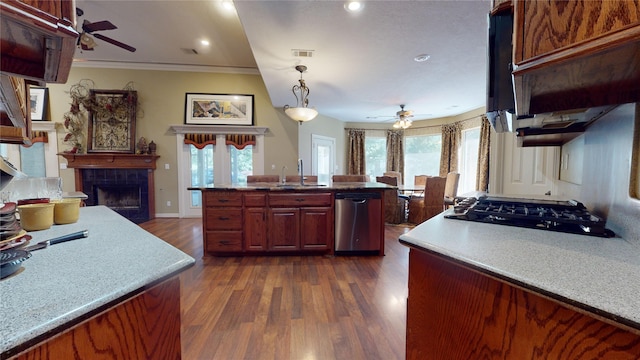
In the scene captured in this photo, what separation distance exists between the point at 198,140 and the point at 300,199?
11.0 feet

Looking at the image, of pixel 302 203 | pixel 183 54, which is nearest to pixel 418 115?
pixel 302 203

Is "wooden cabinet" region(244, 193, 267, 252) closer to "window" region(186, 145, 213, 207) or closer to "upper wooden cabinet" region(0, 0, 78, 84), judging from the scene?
"upper wooden cabinet" region(0, 0, 78, 84)

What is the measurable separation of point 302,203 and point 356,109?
3554 millimetres

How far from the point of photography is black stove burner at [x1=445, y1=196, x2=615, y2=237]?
960 mm

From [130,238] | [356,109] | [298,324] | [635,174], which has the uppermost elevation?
[356,109]

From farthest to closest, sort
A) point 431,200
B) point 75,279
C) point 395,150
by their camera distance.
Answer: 1. point 395,150
2. point 431,200
3. point 75,279

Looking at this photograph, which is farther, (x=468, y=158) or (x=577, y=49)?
(x=468, y=158)

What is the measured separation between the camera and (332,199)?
3037 millimetres

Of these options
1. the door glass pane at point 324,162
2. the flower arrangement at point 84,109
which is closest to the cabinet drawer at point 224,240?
the door glass pane at point 324,162

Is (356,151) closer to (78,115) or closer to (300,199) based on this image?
(300,199)

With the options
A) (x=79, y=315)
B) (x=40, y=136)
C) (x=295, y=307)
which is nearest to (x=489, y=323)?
(x=79, y=315)

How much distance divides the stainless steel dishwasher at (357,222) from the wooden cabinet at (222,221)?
116 cm

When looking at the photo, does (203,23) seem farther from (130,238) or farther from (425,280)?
(425,280)

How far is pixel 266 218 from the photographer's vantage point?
2.99 metres
